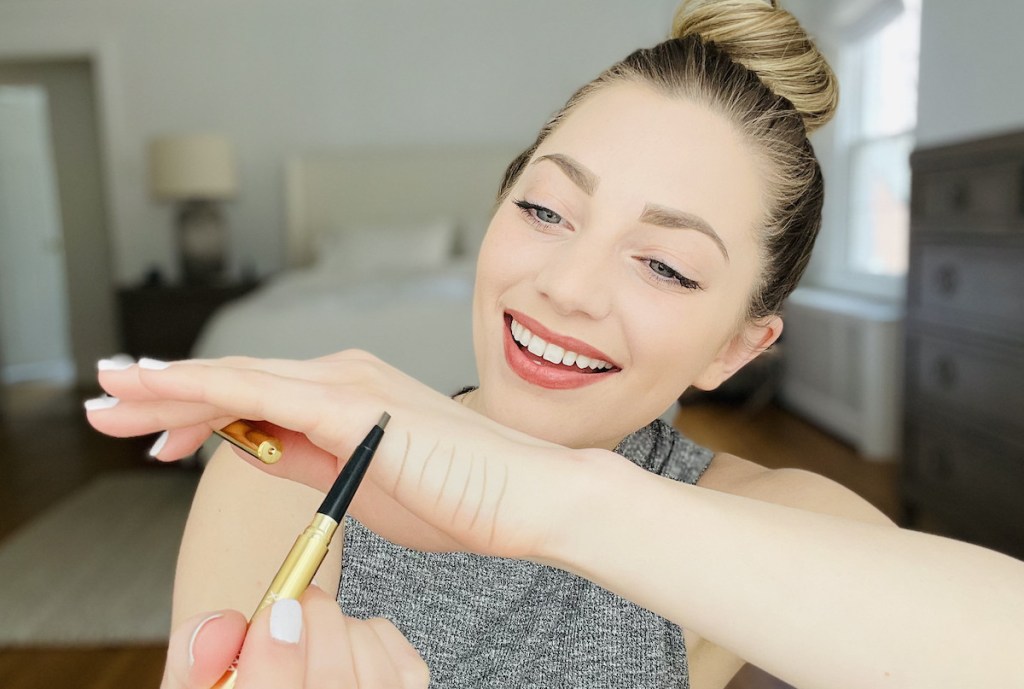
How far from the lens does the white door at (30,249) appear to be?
5184 millimetres

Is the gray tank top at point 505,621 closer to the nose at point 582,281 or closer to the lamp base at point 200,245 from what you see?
the nose at point 582,281

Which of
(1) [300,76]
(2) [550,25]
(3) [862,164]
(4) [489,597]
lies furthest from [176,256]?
(4) [489,597]

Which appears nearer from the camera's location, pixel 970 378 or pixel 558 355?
pixel 558 355

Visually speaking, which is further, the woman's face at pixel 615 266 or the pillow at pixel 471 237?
the pillow at pixel 471 237

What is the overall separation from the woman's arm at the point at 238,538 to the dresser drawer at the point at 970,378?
1786 mm

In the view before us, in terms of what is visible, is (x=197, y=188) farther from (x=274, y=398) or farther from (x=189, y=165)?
(x=274, y=398)

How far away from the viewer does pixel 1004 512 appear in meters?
1.97

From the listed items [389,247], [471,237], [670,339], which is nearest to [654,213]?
[670,339]

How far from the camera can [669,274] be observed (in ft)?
2.21

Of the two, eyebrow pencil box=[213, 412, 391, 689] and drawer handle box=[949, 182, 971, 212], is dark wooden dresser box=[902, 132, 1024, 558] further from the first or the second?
eyebrow pencil box=[213, 412, 391, 689]

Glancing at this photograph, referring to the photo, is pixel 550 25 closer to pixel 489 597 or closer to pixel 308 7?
pixel 308 7

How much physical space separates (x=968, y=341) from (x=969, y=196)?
376mm

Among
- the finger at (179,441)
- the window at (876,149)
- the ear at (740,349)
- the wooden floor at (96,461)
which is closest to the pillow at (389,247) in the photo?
the wooden floor at (96,461)

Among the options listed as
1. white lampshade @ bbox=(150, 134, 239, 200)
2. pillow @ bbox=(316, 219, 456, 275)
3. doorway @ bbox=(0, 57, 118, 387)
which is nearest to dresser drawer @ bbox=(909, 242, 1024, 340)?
pillow @ bbox=(316, 219, 456, 275)
